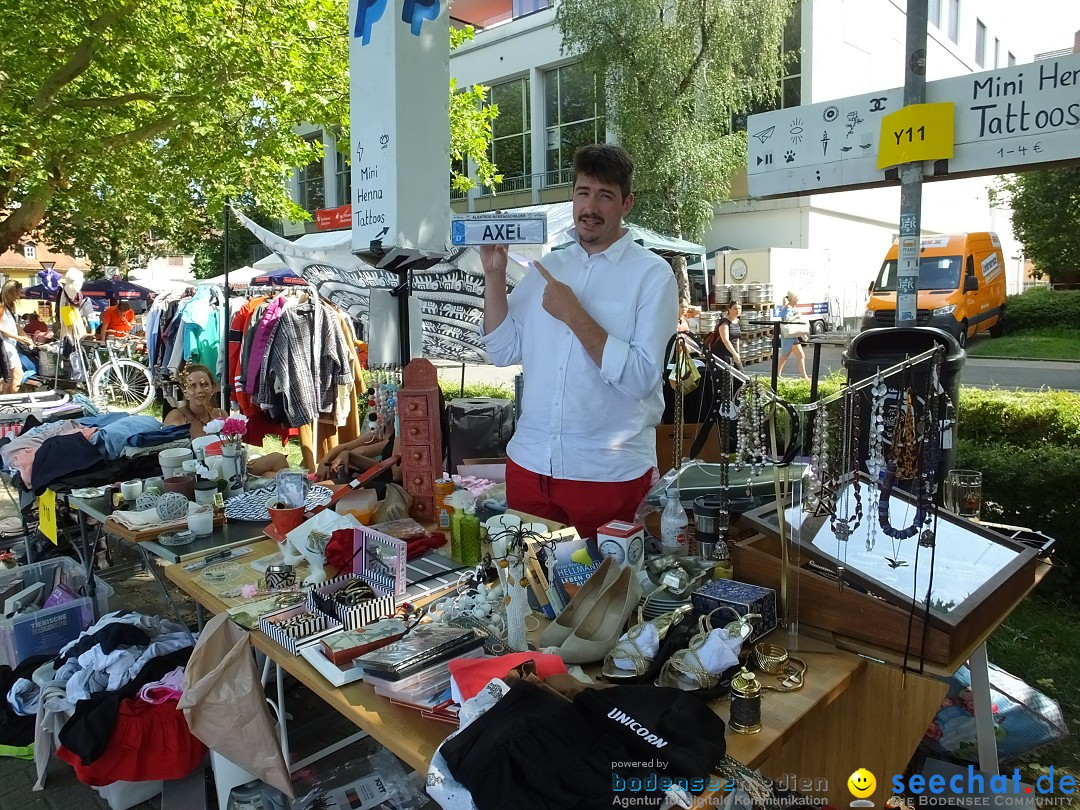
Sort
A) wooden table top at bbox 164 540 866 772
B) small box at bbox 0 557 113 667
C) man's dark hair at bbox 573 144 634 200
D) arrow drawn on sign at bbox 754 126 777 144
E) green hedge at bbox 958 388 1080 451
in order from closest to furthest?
wooden table top at bbox 164 540 866 772 < man's dark hair at bbox 573 144 634 200 < arrow drawn on sign at bbox 754 126 777 144 < small box at bbox 0 557 113 667 < green hedge at bbox 958 388 1080 451

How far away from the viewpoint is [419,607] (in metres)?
1.83

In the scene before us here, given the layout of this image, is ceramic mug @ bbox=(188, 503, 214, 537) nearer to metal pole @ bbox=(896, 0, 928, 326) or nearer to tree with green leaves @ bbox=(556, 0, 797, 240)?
metal pole @ bbox=(896, 0, 928, 326)

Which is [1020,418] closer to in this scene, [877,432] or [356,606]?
[877,432]

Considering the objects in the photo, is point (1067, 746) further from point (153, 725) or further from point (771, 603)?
point (153, 725)

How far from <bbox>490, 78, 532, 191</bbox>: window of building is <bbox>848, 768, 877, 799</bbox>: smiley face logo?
21186mm

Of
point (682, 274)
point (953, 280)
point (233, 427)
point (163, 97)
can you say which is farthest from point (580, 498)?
point (953, 280)

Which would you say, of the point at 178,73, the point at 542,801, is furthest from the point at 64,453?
the point at 178,73

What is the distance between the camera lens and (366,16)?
2428 millimetres

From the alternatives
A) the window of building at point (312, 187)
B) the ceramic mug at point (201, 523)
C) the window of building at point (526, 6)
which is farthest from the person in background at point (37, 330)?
the window of building at point (312, 187)

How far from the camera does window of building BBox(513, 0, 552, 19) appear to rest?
823 inches

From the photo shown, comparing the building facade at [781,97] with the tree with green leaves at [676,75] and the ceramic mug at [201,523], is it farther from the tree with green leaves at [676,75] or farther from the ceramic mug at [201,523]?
the ceramic mug at [201,523]

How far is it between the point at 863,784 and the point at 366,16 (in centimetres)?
262

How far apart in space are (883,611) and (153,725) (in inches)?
81.3

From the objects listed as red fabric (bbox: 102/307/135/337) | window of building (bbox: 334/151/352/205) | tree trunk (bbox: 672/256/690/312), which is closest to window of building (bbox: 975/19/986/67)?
tree trunk (bbox: 672/256/690/312)
